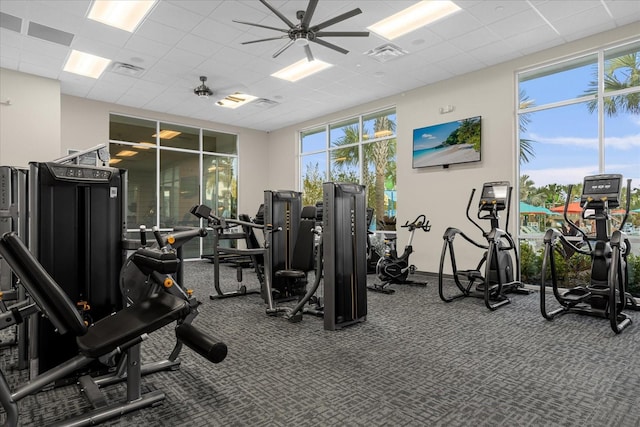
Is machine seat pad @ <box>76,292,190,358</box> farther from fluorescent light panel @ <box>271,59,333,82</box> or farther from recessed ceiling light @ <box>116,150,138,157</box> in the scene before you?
recessed ceiling light @ <box>116,150,138,157</box>

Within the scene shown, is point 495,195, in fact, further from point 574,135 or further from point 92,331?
point 92,331

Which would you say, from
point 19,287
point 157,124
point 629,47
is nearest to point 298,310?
point 19,287

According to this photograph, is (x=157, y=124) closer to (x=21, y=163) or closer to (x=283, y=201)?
(x=21, y=163)

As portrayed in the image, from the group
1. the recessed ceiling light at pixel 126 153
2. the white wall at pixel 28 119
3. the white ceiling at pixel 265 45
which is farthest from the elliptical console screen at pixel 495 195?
the recessed ceiling light at pixel 126 153

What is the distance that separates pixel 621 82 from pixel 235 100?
687 centimetres

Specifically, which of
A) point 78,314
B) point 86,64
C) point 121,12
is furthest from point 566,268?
point 86,64

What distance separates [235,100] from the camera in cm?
835

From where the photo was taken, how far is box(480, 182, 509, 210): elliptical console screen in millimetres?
5117

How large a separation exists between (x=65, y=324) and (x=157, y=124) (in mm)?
8471

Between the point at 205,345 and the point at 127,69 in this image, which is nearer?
the point at 205,345

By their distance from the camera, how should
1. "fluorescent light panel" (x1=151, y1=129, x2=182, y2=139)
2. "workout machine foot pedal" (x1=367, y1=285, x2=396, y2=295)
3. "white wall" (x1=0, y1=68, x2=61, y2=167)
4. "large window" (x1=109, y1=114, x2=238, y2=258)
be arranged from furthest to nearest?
1. "fluorescent light panel" (x1=151, y1=129, x2=182, y2=139)
2. "large window" (x1=109, y1=114, x2=238, y2=258)
3. "white wall" (x1=0, y1=68, x2=61, y2=167)
4. "workout machine foot pedal" (x1=367, y1=285, x2=396, y2=295)

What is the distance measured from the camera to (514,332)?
3.73 metres

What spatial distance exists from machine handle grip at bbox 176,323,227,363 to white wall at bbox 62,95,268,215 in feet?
25.6

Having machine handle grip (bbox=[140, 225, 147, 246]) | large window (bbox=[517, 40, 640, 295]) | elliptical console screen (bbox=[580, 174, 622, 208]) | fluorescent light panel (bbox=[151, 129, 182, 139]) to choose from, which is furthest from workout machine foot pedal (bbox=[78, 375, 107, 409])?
fluorescent light panel (bbox=[151, 129, 182, 139])
